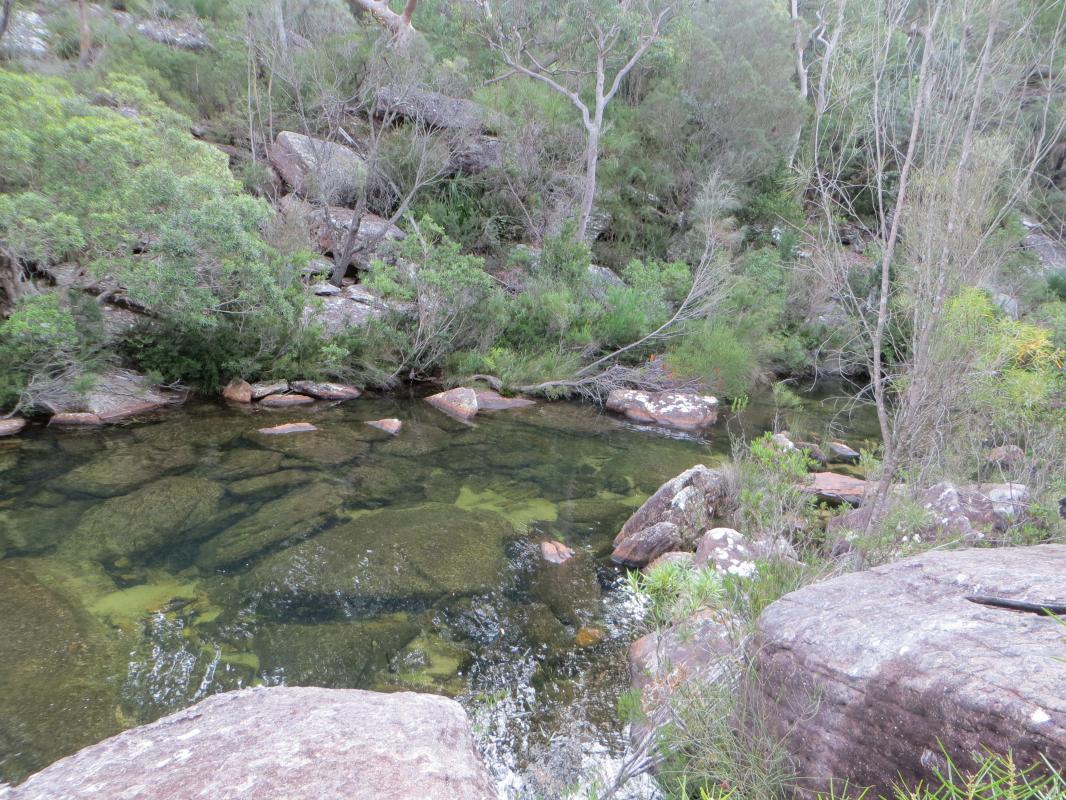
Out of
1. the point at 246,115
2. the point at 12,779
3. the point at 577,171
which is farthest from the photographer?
the point at 577,171

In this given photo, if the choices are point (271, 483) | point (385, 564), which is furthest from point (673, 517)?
point (271, 483)

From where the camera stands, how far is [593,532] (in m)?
6.84

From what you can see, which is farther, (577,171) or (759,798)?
(577,171)

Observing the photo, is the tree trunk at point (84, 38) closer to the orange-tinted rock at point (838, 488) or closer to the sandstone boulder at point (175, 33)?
the sandstone boulder at point (175, 33)

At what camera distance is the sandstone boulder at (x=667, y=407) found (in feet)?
39.5

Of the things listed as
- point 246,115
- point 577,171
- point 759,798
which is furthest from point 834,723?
point 246,115

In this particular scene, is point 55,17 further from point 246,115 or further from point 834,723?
point 834,723

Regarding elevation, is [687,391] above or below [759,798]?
below

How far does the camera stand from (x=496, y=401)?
12.3 metres

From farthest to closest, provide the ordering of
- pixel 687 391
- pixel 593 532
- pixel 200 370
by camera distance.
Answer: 1. pixel 687 391
2. pixel 200 370
3. pixel 593 532

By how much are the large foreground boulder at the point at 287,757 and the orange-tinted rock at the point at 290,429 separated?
23.0 ft

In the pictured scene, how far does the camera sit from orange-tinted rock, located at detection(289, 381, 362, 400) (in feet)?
37.1

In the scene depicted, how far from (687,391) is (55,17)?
19.7m

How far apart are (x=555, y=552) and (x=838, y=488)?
3.92 metres
